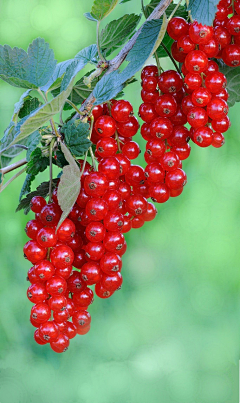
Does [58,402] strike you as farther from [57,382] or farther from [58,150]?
[58,150]

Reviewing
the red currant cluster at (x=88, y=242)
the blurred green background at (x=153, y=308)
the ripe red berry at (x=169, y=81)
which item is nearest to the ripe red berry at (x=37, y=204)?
the red currant cluster at (x=88, y=242)

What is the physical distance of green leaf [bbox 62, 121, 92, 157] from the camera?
27 centimetres

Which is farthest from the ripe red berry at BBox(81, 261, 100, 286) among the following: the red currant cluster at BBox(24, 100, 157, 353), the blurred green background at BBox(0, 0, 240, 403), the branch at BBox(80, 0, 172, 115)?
the blurred green background at BBox(0, 0, 240, 403)

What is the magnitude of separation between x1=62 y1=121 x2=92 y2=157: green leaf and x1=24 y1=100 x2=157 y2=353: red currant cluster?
0.02 m

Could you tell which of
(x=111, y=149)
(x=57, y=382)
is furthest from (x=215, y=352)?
(x=111, y=149)

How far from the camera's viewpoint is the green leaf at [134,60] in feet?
0.83

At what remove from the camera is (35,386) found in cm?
74

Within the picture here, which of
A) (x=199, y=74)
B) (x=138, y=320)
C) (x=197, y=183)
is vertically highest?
(x=197, y=183)

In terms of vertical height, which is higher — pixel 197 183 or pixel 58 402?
pixel 197 183

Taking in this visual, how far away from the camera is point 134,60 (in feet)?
0.84

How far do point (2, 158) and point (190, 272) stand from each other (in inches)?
19.6

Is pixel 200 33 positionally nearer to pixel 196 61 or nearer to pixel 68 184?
pixel 196 61

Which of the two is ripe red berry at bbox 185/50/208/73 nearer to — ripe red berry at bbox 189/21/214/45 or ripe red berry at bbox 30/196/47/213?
ripe red berry at bbox 189/21/214/45

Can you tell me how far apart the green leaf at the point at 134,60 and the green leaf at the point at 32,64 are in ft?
0.14
